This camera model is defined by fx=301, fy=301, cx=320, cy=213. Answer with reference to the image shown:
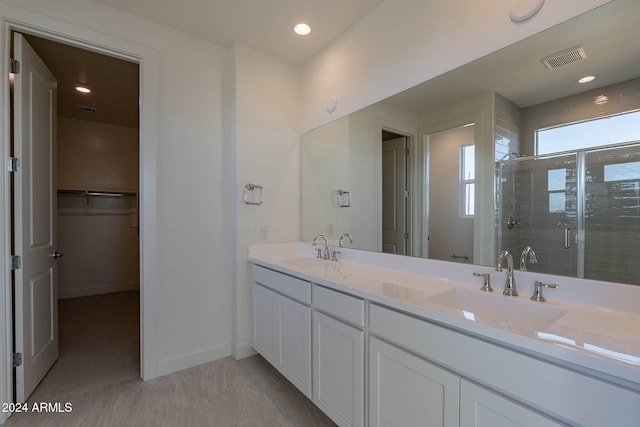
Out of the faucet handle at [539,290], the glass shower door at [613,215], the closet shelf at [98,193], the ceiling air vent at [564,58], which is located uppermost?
the ceiling air vent at [564,58]

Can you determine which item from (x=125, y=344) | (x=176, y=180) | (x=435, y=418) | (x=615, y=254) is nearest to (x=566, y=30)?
(x=615, y=254)

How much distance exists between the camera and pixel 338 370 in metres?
1.65

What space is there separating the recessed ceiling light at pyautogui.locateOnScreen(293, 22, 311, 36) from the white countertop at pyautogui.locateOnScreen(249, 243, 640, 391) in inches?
72.9

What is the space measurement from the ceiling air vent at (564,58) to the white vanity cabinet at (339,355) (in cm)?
139

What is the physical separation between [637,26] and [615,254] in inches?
34.0

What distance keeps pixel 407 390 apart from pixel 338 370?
1.55ft

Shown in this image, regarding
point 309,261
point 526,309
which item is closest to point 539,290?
point 526,309

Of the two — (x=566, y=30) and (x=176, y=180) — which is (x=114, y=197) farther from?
(x=566, y=30)

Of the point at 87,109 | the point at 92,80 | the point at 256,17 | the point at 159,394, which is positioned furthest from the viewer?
the point at 87,109

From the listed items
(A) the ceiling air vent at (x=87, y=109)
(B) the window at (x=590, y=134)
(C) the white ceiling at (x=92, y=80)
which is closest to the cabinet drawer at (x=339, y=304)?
(B) the window at (x=590, y=134)

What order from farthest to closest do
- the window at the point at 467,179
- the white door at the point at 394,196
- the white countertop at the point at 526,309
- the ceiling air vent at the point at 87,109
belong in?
the ceiling air vent at the point at 87,109, the white door at the point at 394,196, the window at the point at 467,179, the white countertop at the point at 526,309

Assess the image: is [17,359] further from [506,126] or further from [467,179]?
[506,126]

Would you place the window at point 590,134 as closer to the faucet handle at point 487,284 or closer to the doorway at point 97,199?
the faucet handle at point 487,284

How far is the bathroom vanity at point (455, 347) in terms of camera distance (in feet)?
2.77
